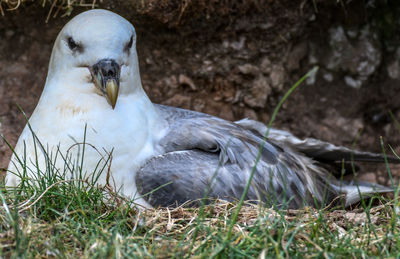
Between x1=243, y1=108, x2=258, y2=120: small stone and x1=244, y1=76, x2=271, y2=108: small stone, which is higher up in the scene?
x1=244, y1=76, x2=271, y2=108: small stone

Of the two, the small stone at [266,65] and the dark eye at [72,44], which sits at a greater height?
the dark eye at [72,44]

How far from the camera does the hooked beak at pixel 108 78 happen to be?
115 inches

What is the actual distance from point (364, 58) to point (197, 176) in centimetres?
253

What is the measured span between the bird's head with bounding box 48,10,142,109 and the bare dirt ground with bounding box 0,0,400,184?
1.06 m

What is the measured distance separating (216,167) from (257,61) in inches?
71.7

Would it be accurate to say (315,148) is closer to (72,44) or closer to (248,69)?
(248,69)

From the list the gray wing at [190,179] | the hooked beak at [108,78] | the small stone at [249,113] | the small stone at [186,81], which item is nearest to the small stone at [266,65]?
the small stone at [249,113]

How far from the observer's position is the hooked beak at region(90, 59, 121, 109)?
9.58 feet

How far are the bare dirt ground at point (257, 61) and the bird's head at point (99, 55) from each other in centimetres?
106

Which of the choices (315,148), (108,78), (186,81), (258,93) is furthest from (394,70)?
(108,78)

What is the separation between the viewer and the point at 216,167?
308cm

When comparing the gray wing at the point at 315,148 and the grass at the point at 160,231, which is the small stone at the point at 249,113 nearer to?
the gray wing at the point at 315,148

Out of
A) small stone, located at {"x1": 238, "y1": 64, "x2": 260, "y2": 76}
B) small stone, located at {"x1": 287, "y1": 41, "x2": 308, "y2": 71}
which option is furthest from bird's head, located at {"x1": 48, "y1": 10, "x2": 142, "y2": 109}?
small stone, located at {"x1": 287, "y1": 41, "x2": 308, "y2": 71}

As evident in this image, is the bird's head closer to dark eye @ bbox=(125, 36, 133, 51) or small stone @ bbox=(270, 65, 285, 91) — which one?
dark eye @ bbox=(125, 36, 133, 51)
